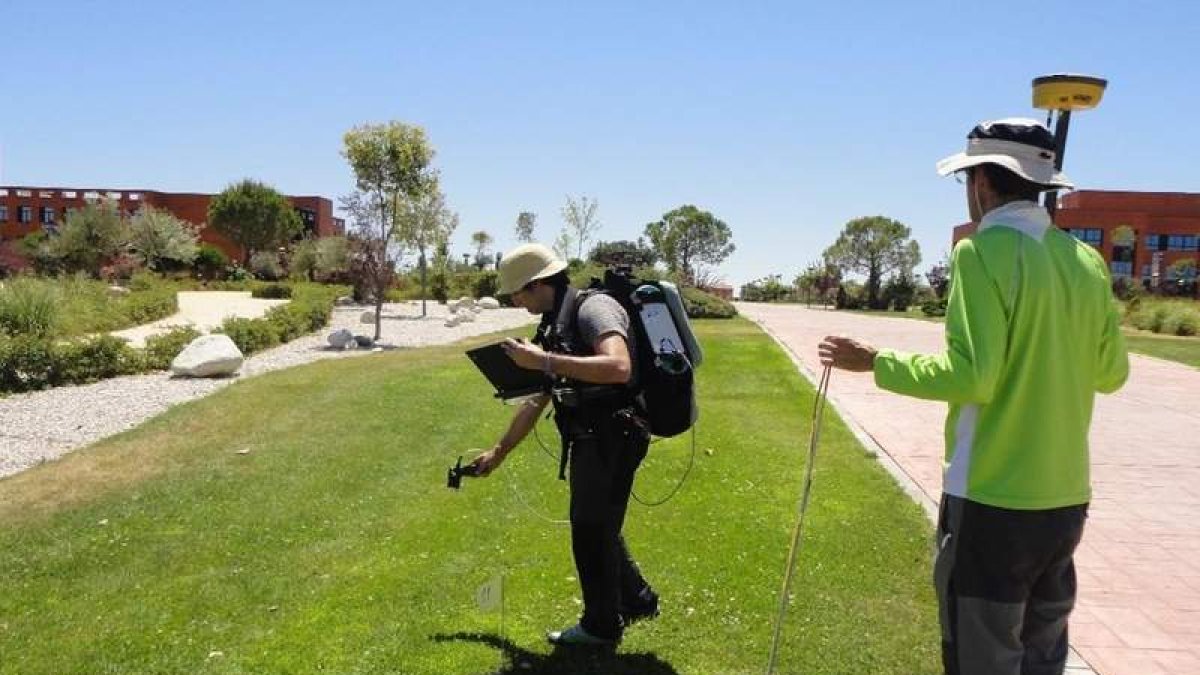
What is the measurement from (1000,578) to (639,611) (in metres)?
2.36

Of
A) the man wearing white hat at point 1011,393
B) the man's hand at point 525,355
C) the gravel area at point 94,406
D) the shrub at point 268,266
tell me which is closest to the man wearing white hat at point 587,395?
the man's hand at point 525,355

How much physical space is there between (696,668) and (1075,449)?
2.18 metres

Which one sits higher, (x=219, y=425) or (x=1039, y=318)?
(x=1039, y=318)

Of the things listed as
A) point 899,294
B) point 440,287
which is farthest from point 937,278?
point 440,287

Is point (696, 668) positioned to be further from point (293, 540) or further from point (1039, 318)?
point (293, 540)

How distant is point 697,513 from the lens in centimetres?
664

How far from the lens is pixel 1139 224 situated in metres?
64.6

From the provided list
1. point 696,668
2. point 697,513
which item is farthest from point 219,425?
point 696,668

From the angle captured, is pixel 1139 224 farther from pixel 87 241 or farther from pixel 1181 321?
pixel 87 241

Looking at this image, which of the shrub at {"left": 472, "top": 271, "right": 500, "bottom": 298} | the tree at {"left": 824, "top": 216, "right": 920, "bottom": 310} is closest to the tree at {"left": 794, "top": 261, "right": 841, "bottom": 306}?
the tree at {"left": 824, "top": 216, "right": 920, "bottom": 310}

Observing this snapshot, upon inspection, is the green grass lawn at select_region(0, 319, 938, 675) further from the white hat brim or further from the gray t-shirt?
the white hat brim

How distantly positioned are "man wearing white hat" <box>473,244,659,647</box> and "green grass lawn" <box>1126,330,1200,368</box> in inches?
738

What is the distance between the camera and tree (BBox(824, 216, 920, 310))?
61.2 metres

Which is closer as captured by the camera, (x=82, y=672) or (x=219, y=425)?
(x=82, y=672)
